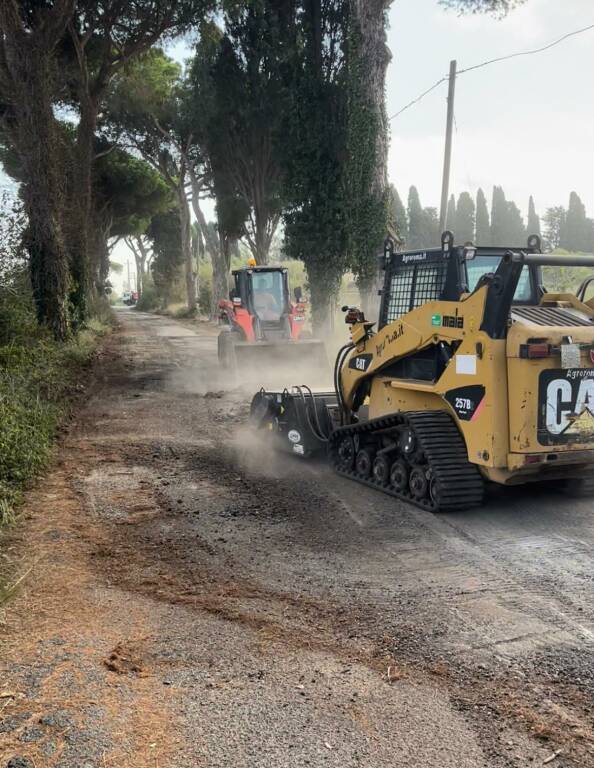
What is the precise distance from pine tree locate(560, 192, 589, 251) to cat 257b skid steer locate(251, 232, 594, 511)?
91024mm

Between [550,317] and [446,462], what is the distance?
1.52 metres

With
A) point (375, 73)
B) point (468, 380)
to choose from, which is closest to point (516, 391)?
point (468, 380)

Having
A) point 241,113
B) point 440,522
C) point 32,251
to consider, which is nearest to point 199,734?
point 440,522

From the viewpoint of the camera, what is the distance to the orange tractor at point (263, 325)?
15.2 metres

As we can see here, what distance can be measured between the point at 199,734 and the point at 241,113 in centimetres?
2505

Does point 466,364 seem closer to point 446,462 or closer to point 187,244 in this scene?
point 446,462

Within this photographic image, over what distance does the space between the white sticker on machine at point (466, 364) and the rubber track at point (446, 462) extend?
1.85ft

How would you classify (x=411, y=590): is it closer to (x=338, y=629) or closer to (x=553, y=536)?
(x=338, y=629)

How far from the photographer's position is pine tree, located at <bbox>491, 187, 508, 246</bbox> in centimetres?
9144

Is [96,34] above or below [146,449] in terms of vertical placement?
above

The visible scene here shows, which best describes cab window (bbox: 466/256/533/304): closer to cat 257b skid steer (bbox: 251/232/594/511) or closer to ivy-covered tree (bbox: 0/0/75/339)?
cat 257b skid steer (bbox: 251/232/594/511)

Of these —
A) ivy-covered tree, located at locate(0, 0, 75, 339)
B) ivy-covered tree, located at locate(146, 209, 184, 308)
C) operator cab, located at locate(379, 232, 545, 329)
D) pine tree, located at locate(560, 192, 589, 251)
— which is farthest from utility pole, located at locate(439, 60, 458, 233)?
pine tree, located at locate(560, 192, 589, 251)

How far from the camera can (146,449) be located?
8719 millimetres

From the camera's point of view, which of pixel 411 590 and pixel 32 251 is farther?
pixel 32 251
